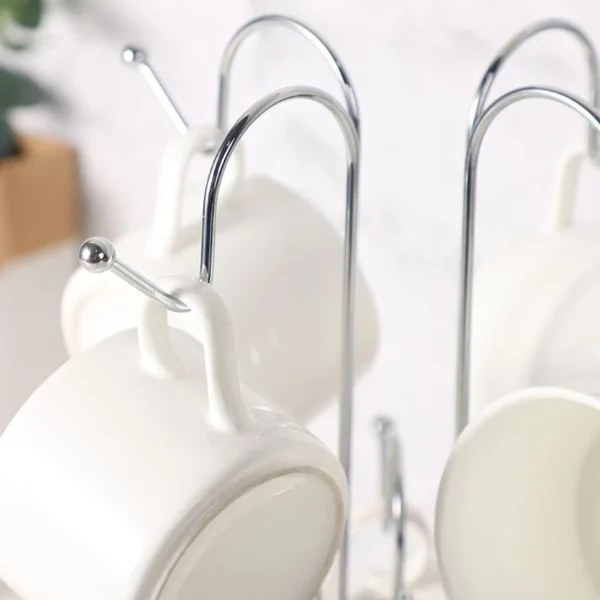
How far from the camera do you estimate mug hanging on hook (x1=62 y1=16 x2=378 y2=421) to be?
0.45 meters

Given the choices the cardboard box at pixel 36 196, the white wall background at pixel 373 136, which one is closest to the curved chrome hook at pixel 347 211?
the white wall background at pixel 373 136

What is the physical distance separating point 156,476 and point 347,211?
167 millimetres

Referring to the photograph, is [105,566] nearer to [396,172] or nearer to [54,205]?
[396,172]

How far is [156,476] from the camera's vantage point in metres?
0.35

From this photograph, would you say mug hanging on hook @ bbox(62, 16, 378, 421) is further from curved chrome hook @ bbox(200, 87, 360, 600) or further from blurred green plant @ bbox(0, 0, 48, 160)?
blurred green plant @ bbox(0, 0, 48, 160)


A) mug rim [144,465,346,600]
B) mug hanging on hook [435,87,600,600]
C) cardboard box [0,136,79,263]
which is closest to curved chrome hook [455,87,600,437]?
mug hanging on hook [435,87,600,600]

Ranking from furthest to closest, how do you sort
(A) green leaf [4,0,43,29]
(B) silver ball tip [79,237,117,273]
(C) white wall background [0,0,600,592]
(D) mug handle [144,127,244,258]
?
(A) green leaf [4,0,43,29] < (C) white wall background [0,0,600,592] < (D) mug handle [144,127,244,258] < (B) silver ball tip [79,237,117,273]

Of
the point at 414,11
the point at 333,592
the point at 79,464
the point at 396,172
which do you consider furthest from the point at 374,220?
the point at 79,464

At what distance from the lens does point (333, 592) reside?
55cm

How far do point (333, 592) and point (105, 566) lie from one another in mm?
236

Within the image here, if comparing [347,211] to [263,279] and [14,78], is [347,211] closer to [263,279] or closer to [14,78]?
[263,279]

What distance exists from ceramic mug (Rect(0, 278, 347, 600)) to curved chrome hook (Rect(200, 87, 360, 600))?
0.03m

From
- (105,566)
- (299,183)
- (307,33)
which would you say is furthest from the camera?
(299,183)

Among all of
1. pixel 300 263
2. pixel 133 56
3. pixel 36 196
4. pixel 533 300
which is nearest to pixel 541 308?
pixel 533 300
